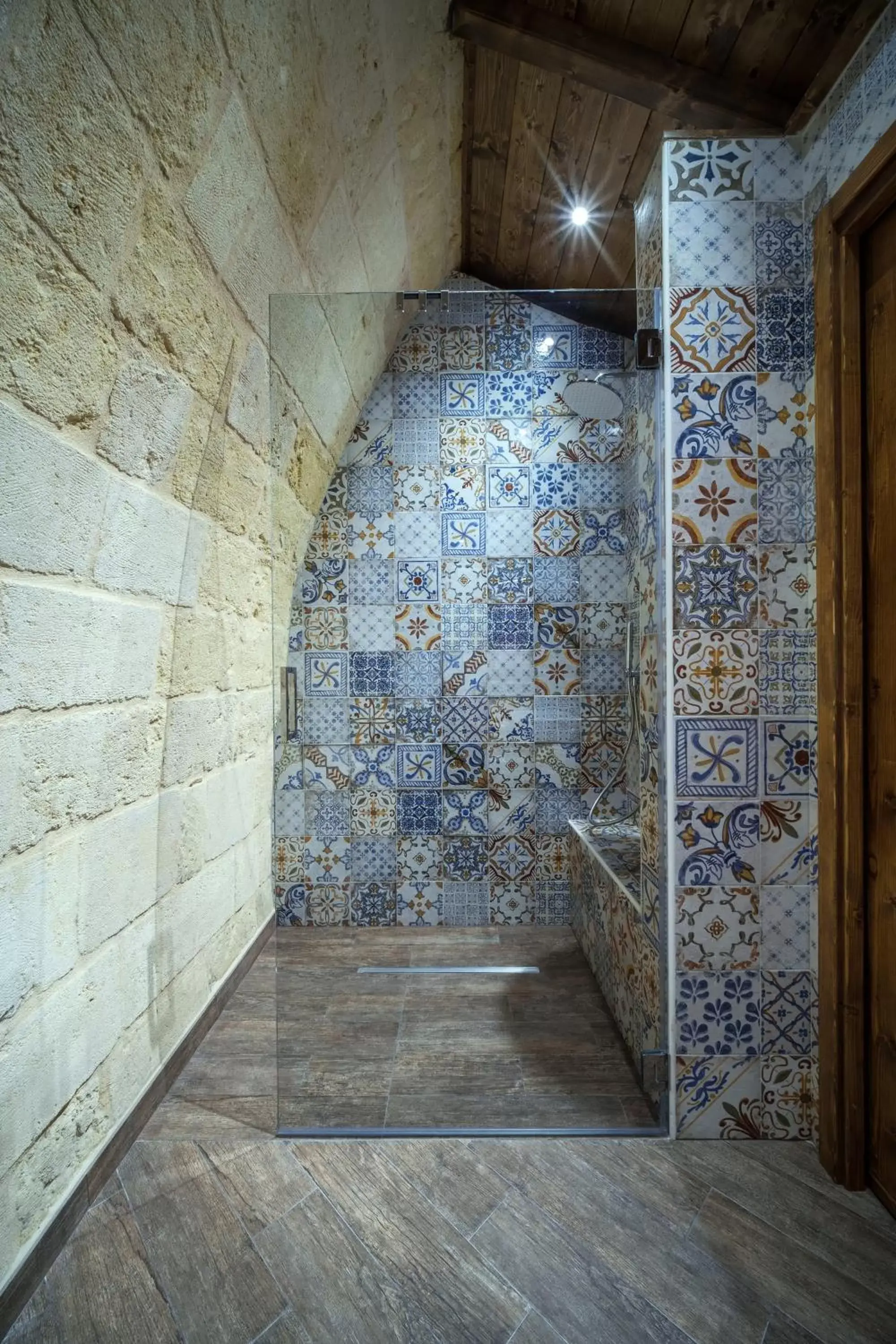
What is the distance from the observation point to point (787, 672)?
1391mm

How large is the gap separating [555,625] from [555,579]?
0.10m

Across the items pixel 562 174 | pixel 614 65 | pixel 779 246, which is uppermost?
pixel 562 174

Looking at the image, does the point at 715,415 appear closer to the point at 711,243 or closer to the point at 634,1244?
the point at 711,243

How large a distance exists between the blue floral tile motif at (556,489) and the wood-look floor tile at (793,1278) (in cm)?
142

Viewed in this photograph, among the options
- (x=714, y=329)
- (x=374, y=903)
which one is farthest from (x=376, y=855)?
(x=714, y=329)

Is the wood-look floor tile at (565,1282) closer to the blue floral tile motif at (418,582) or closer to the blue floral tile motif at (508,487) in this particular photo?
the blue floral tile motif at (418,582)

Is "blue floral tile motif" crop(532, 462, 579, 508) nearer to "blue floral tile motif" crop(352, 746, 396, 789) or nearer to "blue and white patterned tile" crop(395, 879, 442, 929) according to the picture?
"blue floral tile motif" crop(352, 746, 396, 789)

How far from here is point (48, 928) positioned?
1.16 metres

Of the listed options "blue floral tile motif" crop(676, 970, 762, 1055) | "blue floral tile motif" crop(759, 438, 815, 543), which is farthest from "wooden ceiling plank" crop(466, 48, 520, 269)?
"blue floral tile motif" crop(676, 970, 762, 1055)

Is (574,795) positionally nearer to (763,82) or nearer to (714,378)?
(714,378)

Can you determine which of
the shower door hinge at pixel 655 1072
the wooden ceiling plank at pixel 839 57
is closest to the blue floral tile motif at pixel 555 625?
the shower door hinge at pixel 655 1072

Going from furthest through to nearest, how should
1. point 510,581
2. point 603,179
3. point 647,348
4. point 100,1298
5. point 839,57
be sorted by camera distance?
point 603,179 → point 510,581 → point 647,348 → point 839,57 → point 100,1298

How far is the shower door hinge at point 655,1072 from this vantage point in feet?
4.69

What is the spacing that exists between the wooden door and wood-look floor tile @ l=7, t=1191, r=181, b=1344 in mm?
1253
